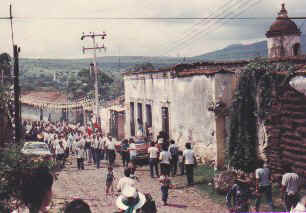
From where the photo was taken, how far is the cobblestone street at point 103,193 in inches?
487

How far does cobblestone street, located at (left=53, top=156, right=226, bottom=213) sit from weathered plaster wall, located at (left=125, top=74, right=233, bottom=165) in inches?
93.5

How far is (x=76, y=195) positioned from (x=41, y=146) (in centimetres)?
739

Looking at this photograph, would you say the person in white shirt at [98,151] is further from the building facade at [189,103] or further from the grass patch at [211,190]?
the grass patch at [211,190]

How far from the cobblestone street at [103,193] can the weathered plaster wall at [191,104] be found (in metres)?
2.37

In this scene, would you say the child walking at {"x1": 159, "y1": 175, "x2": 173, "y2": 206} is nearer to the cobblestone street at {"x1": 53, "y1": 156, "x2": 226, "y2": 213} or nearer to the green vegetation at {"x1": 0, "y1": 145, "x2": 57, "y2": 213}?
the cobblestone street at {"x1": 53, "y1": 156, "x2": 226, "y2": 213}

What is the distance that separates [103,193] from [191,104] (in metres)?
6.73

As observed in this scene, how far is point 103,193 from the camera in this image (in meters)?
14.6

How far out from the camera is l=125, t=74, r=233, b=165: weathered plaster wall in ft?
55.8

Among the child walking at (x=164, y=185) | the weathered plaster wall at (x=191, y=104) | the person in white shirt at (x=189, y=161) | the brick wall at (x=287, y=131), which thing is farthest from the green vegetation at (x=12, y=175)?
the weathered plaster wall at (x=191, y=104)

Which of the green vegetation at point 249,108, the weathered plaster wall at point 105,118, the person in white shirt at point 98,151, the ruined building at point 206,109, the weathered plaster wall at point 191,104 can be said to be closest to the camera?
the ruined building at point 206,109

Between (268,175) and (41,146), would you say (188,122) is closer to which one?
(41,146)

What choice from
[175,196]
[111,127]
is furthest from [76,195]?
[111,127]

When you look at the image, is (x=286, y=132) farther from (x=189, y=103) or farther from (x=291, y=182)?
(x=189, y=103)

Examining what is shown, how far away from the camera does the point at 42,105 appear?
185ft
